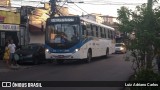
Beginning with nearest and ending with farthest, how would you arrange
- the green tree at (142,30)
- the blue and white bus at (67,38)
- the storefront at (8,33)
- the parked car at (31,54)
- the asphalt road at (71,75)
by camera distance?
the green tree at (142,30)
the asphalt road at (71,75)
the blue and white bus at (67,38)
the parked car at (31,54)
the storefront at (8,33)

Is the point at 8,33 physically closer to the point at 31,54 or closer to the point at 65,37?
the point at 31,54

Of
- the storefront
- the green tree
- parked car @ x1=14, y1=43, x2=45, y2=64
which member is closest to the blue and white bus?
parked car @ x1=14, y1=43, x2=45, y2=64

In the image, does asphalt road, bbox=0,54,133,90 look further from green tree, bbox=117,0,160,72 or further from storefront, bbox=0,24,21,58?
storefront, bbox=0,24,21,58

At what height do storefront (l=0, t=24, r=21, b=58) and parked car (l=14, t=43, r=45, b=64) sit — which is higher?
storefront (l=0, t=24, r=21, b=58)

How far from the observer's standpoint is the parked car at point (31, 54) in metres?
22.3

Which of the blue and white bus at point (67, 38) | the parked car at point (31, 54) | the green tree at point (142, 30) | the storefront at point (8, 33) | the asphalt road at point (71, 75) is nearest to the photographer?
the green tree at point (142, 30)

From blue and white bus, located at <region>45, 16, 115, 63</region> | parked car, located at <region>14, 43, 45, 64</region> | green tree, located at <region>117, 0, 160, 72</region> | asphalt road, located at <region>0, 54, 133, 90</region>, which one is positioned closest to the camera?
green tree, located at <region>117, 0, 160, 72</region>

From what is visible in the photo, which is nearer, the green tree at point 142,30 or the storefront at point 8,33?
the green tree at point 142,30

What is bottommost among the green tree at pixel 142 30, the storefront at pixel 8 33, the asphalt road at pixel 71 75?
the asphalt road at pixel 71 75

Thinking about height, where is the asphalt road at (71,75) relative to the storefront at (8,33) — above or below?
below

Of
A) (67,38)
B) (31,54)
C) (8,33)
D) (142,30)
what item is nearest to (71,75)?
(142,30)

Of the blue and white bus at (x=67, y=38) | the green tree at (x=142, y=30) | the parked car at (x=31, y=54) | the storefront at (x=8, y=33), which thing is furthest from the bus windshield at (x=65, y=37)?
the green tree at (x=142, y=30)

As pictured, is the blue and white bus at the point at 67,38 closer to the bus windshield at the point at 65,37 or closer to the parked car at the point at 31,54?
the bus windshield at the point at 65,37

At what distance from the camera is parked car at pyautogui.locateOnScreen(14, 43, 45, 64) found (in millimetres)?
22281
